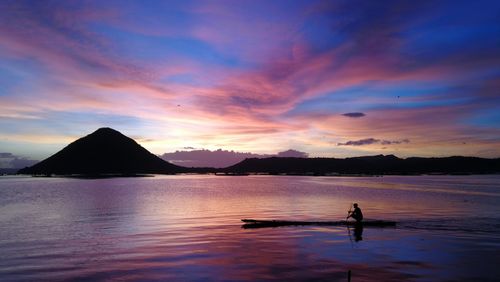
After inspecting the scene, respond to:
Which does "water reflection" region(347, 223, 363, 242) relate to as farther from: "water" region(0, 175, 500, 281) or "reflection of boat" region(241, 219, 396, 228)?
"reflection of boat" region(241, 219, 396, 228)

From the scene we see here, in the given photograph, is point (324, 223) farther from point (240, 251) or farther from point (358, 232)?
point (240, 251)

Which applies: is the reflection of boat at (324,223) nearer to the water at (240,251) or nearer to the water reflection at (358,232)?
the water reflection at (358,232)

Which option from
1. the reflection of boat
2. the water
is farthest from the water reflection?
the reflection of boat

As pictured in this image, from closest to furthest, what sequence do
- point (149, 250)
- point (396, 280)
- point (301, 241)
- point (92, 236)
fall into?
point (396, 280) → point (149, 250) → point (301, 241) → point (92, 236)

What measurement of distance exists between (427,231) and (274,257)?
79.5ft

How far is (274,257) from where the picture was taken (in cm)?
3353

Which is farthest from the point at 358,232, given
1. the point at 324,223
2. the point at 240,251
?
the point at 240,251

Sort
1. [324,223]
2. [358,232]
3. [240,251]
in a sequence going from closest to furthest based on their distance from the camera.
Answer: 1. [240,251]
2. [358,232]
3. [324,223]

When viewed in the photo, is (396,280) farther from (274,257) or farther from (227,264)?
(227,264)

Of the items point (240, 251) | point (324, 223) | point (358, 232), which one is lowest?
point (240, 251)

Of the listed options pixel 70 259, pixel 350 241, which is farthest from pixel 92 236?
pixel 350 241

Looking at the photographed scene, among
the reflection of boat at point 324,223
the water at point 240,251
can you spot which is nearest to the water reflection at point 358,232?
the water at point 240,251

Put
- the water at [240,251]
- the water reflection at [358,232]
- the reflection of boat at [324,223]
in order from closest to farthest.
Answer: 1. the water at [240,251]
2. the water reflection at [358,232]
3. the reflection of boat at [324,223]

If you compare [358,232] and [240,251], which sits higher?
[358,232]
